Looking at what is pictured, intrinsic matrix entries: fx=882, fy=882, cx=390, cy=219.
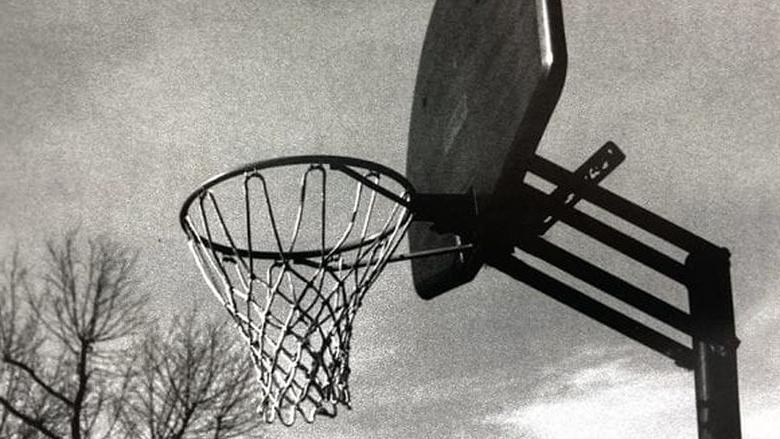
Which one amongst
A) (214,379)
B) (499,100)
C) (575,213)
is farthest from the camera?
(214,379)

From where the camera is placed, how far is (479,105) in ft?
11.5

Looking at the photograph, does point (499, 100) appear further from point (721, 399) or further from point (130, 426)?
point (130, 426)

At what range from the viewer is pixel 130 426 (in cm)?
1322

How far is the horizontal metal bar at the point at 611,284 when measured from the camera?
3496 mm

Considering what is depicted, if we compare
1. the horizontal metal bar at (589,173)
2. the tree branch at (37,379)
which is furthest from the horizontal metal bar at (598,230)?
the tree branch at (37,379)

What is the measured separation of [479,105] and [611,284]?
0.88 m

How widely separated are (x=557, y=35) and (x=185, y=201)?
68.7 inches

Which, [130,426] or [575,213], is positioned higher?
[130,426]

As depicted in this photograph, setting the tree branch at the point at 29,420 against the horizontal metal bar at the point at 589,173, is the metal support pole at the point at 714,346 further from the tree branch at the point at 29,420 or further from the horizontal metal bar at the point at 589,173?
the tree branch at the point at 29,420

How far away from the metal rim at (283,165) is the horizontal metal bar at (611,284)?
0.58 meters

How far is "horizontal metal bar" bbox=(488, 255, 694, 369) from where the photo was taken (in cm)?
358

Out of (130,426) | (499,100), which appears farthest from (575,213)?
(130,426)

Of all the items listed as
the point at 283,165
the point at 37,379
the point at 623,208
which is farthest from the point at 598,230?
the point at 37,379

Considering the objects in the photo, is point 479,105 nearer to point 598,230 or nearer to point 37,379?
point 598,230
